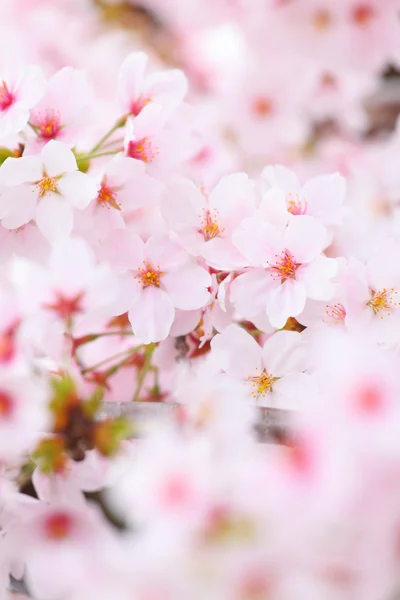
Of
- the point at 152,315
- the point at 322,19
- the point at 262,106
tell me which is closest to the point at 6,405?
the point at 152,315

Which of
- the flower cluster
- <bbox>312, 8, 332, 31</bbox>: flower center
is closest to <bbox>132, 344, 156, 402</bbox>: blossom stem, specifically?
the flower cluster

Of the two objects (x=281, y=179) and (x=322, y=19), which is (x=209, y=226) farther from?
(x=322, y=19)

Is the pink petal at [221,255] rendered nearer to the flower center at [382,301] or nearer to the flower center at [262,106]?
the flower center at [382,301]

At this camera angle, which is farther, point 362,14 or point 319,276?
Answer: point 362,14

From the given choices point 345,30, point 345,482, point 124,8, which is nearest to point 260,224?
point 345,482

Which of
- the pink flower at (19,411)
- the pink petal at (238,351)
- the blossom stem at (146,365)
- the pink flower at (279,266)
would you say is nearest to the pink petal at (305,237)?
the pink flower at (279,266)

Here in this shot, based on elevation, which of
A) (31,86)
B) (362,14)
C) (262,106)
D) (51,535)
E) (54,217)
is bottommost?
(51,535)

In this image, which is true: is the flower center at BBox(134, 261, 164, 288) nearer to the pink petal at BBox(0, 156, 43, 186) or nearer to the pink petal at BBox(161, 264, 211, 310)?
the pink petal at BBox(161, 264, 211, 310)
